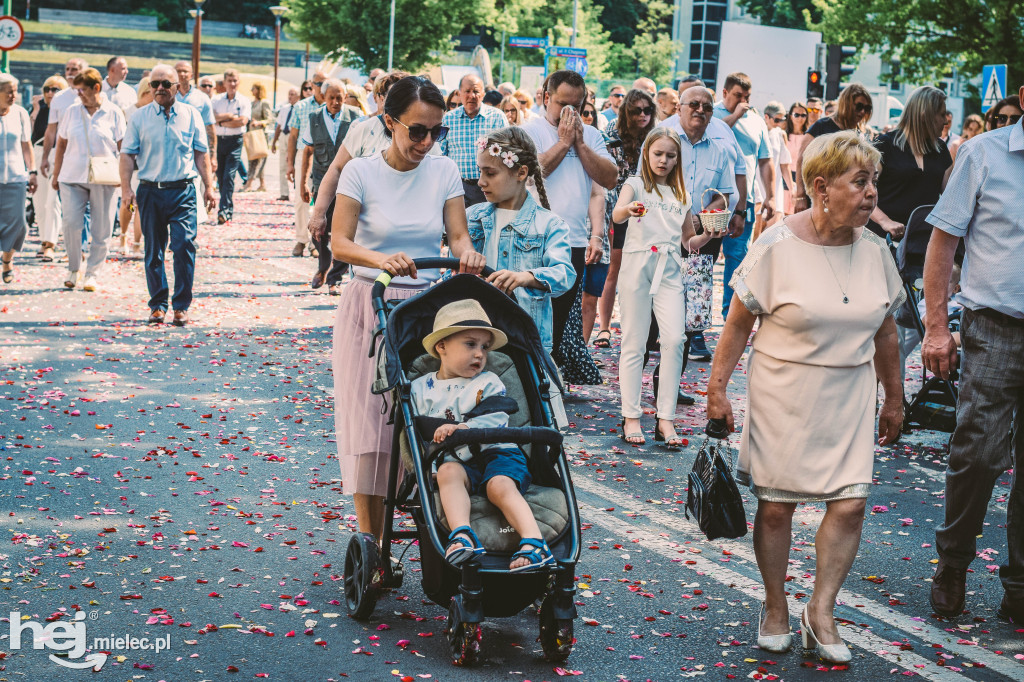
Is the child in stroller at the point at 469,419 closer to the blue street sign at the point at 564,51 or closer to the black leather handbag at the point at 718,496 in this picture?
the black leather handbag at the point at 718,496

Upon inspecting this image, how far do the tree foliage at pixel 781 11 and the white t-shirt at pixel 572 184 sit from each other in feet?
261

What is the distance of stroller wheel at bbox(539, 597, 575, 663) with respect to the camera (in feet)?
15.1

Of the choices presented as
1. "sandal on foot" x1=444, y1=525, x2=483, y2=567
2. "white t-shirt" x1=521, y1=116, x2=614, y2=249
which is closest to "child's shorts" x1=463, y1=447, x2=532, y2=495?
"sandal on foot" x1=444, y1=525, x2=483, y2=567

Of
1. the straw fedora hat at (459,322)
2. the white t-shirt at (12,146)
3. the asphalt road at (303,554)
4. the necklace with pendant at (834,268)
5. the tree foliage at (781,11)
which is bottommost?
the asphalt road at (303,554)

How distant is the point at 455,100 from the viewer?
1697 centimetres

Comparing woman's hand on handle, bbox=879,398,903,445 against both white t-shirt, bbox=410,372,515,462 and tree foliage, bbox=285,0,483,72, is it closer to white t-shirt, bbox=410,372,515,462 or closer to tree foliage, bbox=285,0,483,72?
white t-shirt, bbox=410,372,515,462

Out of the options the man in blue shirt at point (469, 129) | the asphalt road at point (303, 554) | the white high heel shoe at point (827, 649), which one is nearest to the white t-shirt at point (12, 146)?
the asphalt road at point (303, 554)

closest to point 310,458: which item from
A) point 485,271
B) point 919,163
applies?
point 485,271

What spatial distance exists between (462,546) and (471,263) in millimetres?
1377

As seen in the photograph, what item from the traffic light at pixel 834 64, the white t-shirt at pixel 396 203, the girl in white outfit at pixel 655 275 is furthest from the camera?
the traffic light at pixel 834 64

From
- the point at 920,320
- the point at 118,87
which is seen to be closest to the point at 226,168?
the point at 118,87

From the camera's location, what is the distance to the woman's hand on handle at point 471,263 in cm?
541

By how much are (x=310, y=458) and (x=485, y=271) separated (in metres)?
2.71

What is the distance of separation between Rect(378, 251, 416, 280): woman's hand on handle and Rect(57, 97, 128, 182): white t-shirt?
9584 mm
